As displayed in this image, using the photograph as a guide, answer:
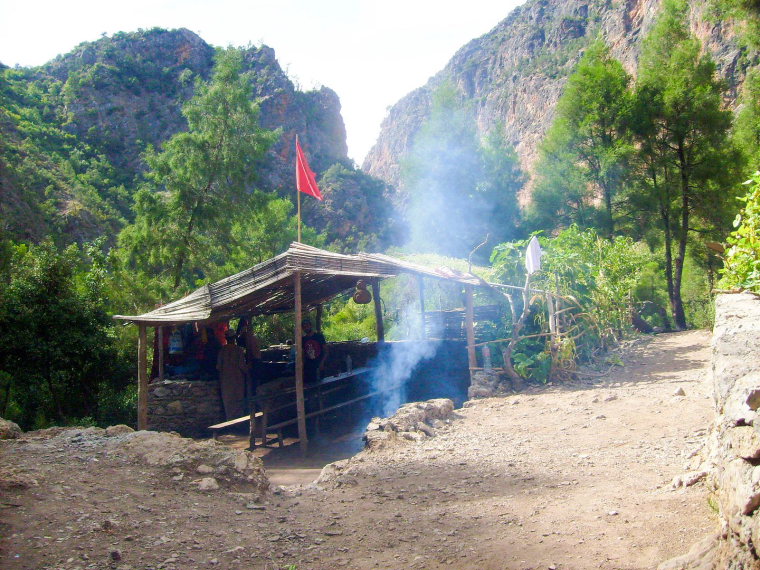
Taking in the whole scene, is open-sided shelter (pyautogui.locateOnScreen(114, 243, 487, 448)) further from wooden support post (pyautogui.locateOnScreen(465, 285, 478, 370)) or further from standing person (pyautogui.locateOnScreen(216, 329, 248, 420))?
standing person (pyautogui.locateOnScreen(216, 329, 248, 420))

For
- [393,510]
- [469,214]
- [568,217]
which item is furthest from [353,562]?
[469,214]

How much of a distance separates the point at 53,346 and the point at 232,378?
11.3 feet

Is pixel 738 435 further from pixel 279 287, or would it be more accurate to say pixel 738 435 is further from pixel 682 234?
pixel 682 234

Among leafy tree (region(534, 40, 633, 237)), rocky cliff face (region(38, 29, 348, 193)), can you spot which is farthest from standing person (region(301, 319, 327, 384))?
rocky cliff face (region(38, 29, 348, 193))

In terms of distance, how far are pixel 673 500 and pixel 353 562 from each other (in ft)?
6.21

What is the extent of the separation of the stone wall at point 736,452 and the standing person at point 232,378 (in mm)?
8030

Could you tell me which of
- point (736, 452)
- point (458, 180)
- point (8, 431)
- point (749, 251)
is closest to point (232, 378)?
point (8, 431)

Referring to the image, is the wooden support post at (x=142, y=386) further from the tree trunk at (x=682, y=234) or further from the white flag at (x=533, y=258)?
the tree trunk at (x=682, y=234)

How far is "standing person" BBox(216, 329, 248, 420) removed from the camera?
32.6 feet

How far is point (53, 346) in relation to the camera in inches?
415

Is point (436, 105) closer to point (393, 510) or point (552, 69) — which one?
point (393, 510)

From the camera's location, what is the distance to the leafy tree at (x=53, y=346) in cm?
1034

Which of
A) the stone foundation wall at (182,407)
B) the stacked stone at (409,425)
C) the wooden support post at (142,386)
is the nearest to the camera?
the stacked stone at (409,425)

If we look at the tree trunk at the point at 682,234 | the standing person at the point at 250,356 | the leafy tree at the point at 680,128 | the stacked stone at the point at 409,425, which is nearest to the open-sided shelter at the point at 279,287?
the standing person at the point at 250,356
